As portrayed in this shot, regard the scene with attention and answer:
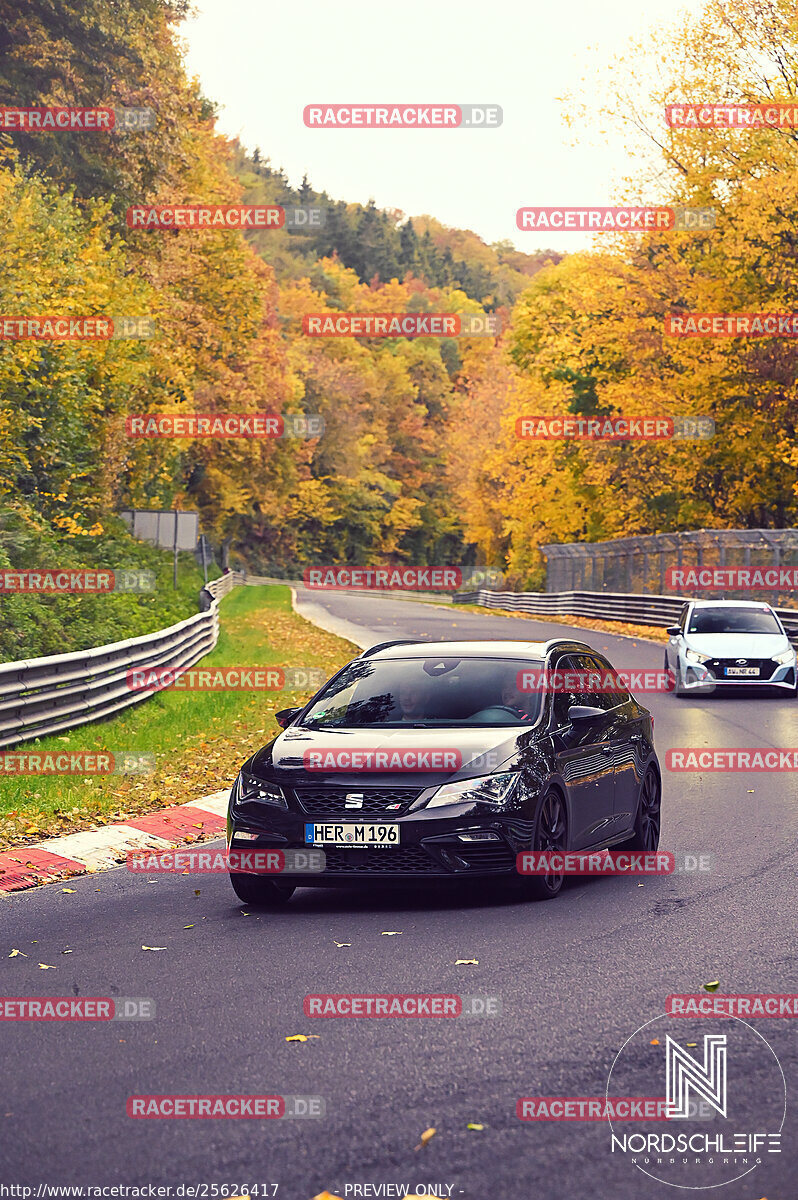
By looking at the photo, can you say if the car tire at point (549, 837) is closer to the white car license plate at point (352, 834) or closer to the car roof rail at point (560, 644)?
the white car license plate at point (352, 834)

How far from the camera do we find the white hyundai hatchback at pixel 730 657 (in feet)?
80.4

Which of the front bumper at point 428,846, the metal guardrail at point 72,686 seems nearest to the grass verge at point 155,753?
the metal guardrail at point 72,686

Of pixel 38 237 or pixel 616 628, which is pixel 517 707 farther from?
pixel 616 628

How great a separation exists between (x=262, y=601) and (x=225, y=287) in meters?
12.4

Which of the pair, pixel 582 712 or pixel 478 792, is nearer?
pixel 478 792

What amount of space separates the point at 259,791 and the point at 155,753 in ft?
23.7

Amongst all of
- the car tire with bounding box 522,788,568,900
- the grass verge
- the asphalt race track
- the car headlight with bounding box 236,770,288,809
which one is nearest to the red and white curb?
the grass verge

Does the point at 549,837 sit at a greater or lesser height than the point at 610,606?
greater

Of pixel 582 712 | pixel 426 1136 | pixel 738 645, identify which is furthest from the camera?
pixel 738 645

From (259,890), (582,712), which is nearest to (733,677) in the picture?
(582,712)

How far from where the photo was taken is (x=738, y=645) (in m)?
24.8

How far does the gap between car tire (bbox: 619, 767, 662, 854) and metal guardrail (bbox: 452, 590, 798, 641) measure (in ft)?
65.9

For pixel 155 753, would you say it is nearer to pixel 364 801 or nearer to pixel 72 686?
pixel 72 686

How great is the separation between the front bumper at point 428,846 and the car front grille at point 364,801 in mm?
31
